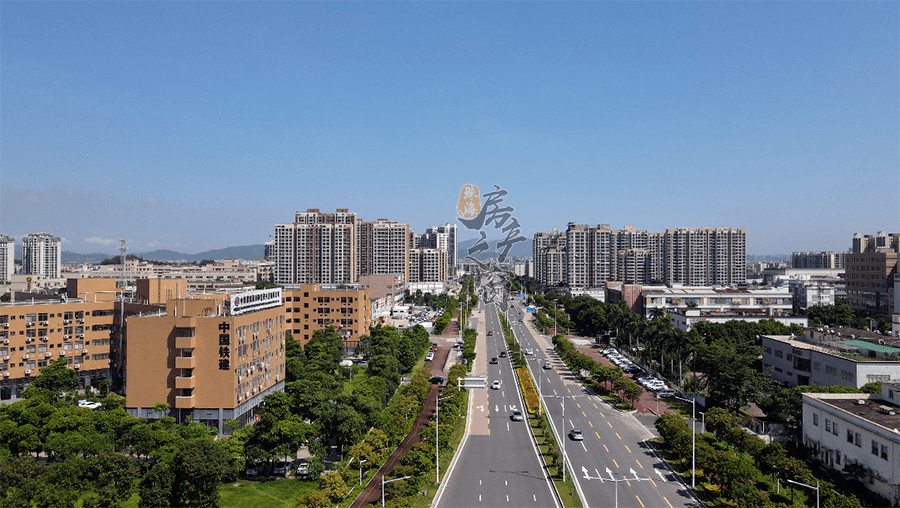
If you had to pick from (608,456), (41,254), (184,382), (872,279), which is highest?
(41,254)

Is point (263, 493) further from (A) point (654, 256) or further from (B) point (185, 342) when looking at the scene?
(A) point (654, 256)

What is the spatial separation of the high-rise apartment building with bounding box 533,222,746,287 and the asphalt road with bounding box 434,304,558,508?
91950 millimetres

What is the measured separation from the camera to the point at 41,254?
16200 cm

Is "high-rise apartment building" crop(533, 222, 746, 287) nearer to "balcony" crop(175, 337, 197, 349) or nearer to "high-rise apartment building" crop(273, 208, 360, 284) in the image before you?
"high-rise apartment building" crop(273, 208, 360, 284)

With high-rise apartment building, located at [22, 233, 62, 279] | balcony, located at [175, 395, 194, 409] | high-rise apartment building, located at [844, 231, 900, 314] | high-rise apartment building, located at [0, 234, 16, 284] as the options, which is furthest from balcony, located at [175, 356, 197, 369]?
high-rise apartment building, located at [22, 233, 62, 279]

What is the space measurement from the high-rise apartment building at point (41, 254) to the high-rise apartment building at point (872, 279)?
194724 mm

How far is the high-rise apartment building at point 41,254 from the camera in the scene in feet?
528

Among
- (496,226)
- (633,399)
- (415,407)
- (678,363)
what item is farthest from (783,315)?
(415,407)

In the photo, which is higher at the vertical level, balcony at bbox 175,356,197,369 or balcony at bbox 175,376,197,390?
balcony at bbox 175,356,197,369

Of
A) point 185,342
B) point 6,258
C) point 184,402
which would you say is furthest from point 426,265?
point 184,402

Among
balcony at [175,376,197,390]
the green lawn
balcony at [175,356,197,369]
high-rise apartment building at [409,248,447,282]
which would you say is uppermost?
high-rise apartment building at [409,248,447,282]

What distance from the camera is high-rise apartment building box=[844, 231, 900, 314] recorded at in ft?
287

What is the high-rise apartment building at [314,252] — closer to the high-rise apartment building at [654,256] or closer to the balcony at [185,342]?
the high-rise apartment building at [654,256]

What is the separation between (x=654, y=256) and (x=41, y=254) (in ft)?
563
